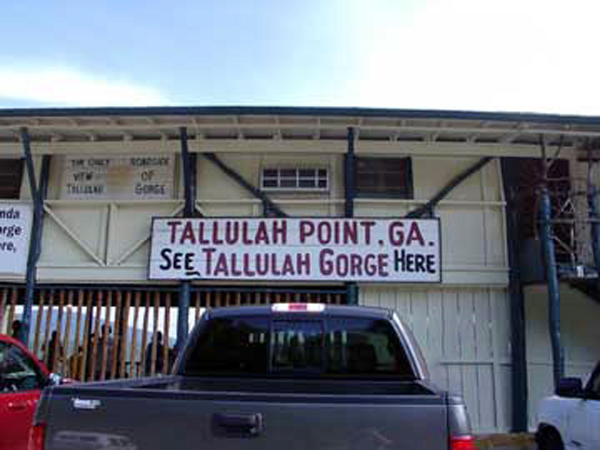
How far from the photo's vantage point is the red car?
5672 millimetres

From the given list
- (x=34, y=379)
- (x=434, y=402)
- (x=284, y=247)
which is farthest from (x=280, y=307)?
(x=284, y=247)

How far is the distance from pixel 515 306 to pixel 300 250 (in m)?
3.86

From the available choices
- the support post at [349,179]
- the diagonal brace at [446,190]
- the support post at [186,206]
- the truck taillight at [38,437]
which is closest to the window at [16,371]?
the truck taillight at [38,437]

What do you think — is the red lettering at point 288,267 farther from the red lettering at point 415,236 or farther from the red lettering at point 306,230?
the red lettering at point 415,236

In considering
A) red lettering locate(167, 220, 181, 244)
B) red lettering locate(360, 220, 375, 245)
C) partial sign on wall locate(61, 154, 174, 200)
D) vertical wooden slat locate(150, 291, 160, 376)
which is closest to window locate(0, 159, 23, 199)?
partial sign on wall locate(61, 154, 174, 200)

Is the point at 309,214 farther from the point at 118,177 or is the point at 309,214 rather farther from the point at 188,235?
the point at 118,177

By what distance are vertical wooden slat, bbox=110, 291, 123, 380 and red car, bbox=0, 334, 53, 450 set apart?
536 centimetres

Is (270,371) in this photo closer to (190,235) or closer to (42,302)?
(190,235)

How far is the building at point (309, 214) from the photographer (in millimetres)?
11078

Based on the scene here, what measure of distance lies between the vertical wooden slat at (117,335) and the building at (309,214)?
0.11ft

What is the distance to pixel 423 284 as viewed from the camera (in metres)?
11.1

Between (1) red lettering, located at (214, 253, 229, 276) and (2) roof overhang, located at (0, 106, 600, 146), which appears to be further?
(1) red lettering, located at (214, 253, 229, 276)

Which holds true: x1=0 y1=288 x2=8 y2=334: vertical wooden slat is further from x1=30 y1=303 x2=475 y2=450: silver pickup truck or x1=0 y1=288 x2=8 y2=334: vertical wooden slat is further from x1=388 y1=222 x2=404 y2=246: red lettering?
x1=30 y1=303 x2=475 y2=450: silver pickup truck

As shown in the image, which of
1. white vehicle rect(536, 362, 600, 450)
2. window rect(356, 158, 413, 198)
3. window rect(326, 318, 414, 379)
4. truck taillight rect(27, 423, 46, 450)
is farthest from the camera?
window rect(356, 158, 413, 198)
